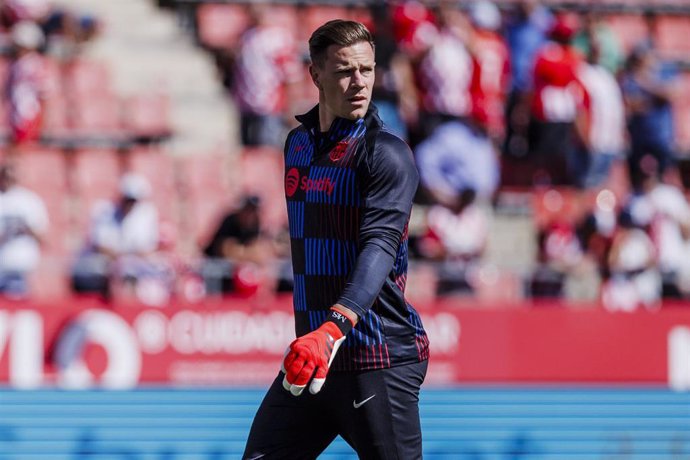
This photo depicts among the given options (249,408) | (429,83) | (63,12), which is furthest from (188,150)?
(249,408)

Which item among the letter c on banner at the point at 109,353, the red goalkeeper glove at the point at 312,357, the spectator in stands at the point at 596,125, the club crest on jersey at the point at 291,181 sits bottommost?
the letter c on banner at the point at 109,353

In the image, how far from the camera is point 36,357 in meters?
8.59

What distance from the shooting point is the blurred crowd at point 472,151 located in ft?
29.9

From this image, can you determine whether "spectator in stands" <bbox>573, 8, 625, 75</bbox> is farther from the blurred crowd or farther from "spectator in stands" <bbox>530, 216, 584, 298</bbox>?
"spectator in stands" <bbox>530, 216, 584, 298</bbox>

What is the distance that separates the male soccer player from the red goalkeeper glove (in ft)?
0.59

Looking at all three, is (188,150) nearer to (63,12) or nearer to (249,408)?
(63,12)

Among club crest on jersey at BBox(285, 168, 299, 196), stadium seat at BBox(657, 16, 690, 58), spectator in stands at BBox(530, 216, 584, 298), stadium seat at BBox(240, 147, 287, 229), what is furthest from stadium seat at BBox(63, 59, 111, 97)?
club crest on jersey at BBox(285, 168, 299, 196)

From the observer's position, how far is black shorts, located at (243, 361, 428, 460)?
370cm

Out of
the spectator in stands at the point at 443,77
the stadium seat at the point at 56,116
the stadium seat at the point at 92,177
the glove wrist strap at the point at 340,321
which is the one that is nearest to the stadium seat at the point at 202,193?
the stadium seat at the point at 92,177

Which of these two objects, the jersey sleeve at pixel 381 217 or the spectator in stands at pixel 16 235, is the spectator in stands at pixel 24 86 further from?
the jersey sleeve at pixel 381 217

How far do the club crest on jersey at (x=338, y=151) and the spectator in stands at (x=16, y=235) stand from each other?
17.8 ft

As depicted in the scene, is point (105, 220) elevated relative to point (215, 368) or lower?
elevated

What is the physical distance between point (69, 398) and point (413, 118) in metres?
4.87

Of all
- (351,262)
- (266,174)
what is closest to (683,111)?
(266,174)
